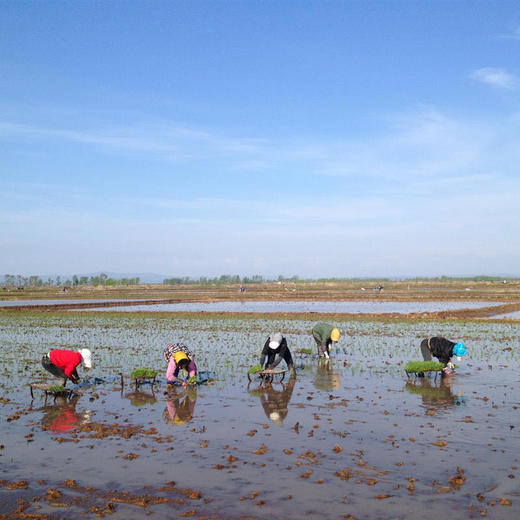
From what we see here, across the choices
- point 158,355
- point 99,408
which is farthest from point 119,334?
point 99,408

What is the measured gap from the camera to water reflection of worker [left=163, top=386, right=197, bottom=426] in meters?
9.28

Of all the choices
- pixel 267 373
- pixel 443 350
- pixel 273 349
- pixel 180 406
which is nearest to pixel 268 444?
pixel 180 406

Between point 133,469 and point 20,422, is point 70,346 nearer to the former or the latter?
point 20,422

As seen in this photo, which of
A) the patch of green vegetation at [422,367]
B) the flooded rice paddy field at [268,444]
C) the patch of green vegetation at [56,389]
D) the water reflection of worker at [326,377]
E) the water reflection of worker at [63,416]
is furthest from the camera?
the patch of green vegetation at [422,367]

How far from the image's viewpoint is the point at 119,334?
A: 22703 millimetres

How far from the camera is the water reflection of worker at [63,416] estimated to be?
8.82 metres

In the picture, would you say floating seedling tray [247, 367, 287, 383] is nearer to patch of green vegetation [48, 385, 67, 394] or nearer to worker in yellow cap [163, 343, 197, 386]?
worker in yellow cap [163, 343, 197, 386]

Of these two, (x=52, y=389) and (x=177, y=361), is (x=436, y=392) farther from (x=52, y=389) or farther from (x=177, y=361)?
(x=52, y=389)

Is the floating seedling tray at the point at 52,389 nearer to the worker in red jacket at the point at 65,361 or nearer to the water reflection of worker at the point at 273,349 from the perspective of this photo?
the worker in red jacket at the point at 65,361

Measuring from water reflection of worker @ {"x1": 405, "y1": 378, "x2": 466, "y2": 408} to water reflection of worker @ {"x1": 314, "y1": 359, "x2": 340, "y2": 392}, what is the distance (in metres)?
1.70

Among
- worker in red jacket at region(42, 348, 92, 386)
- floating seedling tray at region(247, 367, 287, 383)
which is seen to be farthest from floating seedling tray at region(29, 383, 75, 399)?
floating seedling tray at region(247, 367, 287, 383)

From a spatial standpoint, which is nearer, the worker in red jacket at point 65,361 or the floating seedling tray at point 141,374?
the worker in red jacket at point 65,361

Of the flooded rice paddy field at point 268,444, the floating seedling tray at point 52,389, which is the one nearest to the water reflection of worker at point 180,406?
the flooded rice paddy field at point 268,444

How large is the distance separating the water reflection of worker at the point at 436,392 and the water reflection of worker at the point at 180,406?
470 cm
